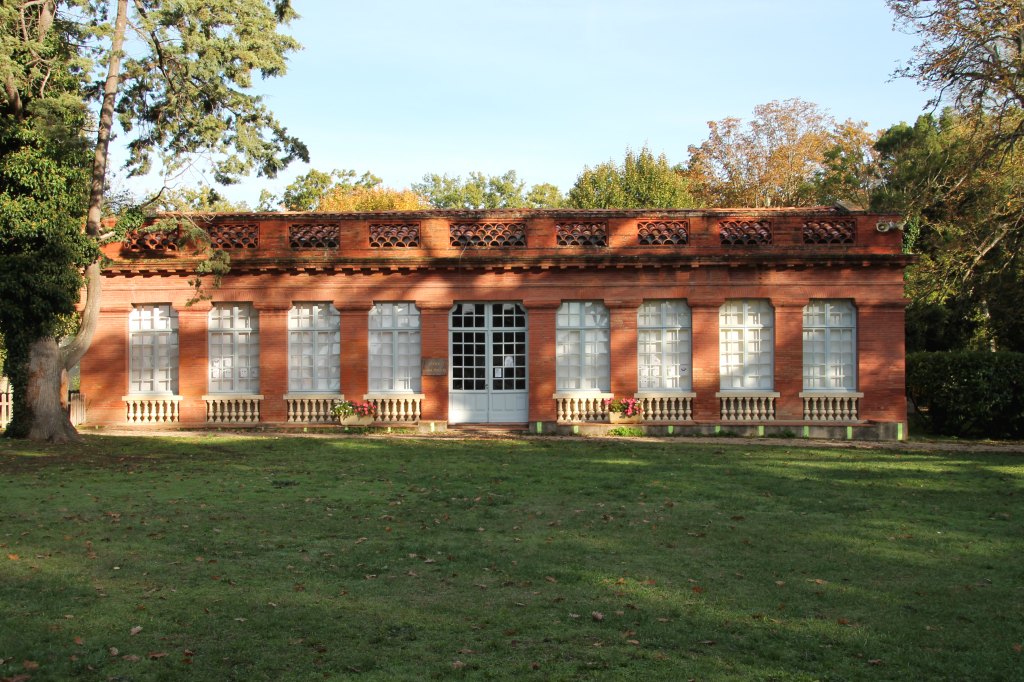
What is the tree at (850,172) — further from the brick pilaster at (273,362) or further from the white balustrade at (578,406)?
the brick pilaster at (273,362)

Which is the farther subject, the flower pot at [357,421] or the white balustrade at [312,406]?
the white balustrade at [312,406]

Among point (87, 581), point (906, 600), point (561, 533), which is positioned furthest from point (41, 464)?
point (906, 600)

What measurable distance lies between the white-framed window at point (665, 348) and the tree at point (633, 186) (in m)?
19.8

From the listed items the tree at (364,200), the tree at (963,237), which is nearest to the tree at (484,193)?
the tree at (364,200)

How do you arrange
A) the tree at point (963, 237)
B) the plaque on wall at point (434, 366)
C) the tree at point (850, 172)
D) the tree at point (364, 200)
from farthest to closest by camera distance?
the tree at point (364, 200) < the tree at point (850, 172) < the tree at point (963, 237) < the plaque on wall at point (434, 366)

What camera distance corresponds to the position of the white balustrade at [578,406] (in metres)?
22.0

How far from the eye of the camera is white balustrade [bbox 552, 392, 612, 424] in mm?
22047

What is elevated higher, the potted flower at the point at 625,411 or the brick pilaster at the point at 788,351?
the brick pilaster at the point at 788,351

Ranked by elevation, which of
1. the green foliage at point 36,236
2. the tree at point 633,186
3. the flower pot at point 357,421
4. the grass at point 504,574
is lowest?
the grass at point 504,574

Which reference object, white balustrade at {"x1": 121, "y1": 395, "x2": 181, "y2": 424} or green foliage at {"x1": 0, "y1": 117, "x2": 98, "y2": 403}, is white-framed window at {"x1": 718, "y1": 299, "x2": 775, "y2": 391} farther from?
green foliage at {"x1": 0, "y1": 117, "x2": 98, "y2": 403}

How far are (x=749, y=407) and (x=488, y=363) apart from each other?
5977 mm

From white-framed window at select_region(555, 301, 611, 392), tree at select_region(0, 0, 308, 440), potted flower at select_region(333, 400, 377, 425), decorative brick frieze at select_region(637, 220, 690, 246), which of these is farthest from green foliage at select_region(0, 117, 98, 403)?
decorative brick frieze at select_region(637, 220, 690, 246)

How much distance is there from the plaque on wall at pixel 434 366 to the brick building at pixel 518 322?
32 mm

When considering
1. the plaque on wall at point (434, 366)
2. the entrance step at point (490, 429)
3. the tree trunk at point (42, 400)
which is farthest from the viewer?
the plaque on wall at point (434, 366)
